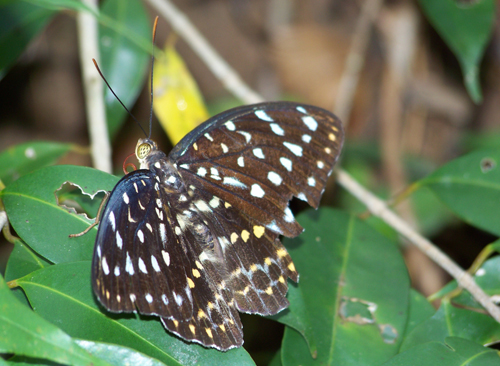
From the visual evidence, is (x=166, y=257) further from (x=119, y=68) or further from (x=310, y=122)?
(x=119, y=68)

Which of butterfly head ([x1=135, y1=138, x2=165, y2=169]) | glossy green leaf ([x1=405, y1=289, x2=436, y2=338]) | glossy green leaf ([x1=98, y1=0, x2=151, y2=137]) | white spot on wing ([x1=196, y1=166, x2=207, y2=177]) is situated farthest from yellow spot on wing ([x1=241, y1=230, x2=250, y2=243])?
glossy green leaf ([x1=98, y1=0, x2=151, y2=137])

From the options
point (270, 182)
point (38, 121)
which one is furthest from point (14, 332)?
point (38, 121)

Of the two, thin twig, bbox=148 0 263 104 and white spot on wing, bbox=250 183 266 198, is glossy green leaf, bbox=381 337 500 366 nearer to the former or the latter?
white spot on wing, bbox=250 183 266 198

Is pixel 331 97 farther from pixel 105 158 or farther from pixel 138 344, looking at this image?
pixel 138 344

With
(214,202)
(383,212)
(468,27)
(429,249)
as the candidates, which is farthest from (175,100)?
(468,27)

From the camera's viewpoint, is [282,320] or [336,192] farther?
[336,192]

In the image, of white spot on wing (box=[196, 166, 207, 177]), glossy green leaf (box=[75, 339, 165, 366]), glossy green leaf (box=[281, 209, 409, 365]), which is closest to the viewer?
glossy green leaf (box=[75, 339, 165, 366])
